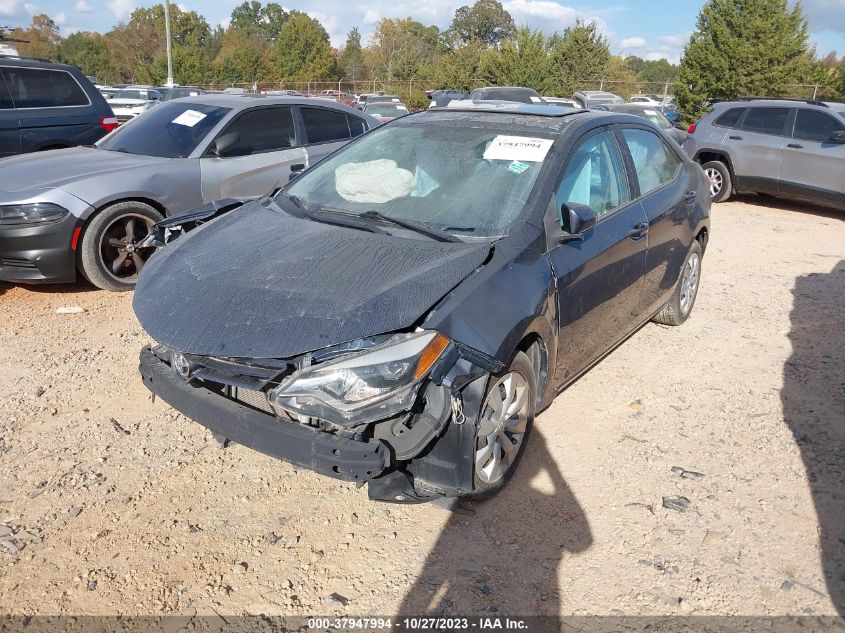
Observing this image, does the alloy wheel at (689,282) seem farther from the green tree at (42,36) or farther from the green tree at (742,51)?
the green tree at (42,36)

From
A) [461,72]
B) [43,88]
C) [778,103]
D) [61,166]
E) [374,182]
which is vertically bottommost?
[61,166]

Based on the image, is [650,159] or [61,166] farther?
[61,166]

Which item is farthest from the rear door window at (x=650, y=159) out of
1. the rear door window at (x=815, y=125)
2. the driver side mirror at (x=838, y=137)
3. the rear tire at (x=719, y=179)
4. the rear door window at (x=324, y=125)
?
the rear tire at (x=719, y=179)

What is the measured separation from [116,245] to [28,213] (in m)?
0.68

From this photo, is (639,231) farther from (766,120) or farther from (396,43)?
(396,43)

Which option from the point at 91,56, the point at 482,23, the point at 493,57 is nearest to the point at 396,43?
the point at 482,23

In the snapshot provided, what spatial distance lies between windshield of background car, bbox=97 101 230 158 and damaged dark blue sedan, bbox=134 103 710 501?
220 centimetres

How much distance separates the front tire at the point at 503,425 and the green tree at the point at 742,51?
91.8 feet

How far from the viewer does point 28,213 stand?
5.25 meters

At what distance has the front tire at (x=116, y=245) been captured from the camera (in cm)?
552

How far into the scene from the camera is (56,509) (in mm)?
3084

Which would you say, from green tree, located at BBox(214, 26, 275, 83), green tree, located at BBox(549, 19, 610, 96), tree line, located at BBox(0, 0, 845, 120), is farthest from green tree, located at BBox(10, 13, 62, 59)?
green tree, located at BBox(549, 19, 610, 96)

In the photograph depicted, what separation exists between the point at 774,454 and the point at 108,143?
619 centimetres

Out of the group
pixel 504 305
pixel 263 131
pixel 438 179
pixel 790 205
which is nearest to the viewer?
pixel 504 305
